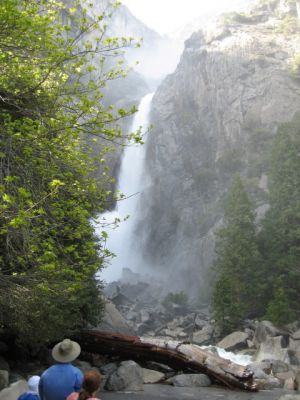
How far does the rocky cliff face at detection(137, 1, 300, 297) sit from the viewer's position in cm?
5597

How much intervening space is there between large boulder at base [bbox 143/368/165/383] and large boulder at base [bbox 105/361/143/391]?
103cm

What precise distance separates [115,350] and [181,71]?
64.3 meters

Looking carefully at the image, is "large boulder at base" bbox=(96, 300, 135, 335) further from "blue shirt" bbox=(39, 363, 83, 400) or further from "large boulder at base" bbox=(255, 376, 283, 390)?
"blue shirt" bbox=(39, 363, 83, 400)

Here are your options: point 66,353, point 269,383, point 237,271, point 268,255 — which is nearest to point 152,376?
point 269,383

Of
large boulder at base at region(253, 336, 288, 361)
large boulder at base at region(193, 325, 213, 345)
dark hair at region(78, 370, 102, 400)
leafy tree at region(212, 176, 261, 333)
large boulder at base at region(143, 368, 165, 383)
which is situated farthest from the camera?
large boulder at base at region(193, 325, 213, 345)

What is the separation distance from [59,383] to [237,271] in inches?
1193

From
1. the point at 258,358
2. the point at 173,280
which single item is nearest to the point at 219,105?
the point at 173,280

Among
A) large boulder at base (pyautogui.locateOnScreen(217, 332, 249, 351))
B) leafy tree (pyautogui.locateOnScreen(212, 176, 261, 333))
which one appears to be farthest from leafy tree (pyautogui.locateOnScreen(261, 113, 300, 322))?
large boulder at base (pyautogui.locateOnScreen(217, 332, 249, 351))

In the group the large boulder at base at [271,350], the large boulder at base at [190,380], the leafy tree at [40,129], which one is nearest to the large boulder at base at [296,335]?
the large boulder at base at [271,350]

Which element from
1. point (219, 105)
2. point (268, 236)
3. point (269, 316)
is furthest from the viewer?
point (219, 105)

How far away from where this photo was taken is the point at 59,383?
18.2ft

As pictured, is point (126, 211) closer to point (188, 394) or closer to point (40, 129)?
point (188, 394)

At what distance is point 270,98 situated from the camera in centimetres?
5759

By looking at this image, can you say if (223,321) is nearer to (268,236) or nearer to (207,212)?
(268,236)
